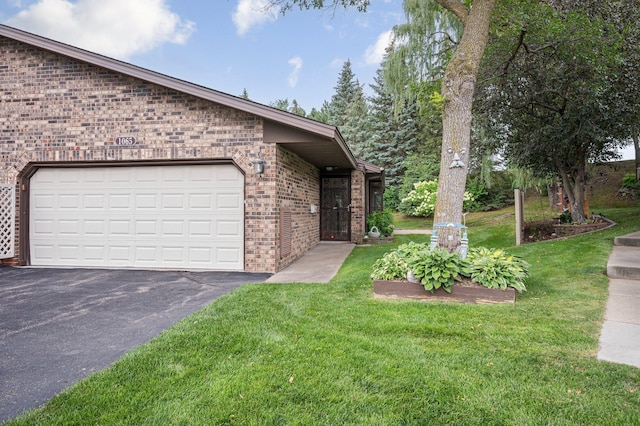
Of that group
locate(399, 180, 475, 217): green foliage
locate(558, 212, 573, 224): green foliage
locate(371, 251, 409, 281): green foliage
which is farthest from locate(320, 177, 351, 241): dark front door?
locate(399, 180, 475, 217): green foliage

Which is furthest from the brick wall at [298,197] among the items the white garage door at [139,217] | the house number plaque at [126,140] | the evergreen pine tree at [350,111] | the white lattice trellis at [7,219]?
the evergreen pine tree at [350,111]

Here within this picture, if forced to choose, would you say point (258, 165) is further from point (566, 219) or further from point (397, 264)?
point (566, 219)

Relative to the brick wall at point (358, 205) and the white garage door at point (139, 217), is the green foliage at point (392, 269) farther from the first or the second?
the brick wall at point (358, 205)

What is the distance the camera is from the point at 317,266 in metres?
7.19

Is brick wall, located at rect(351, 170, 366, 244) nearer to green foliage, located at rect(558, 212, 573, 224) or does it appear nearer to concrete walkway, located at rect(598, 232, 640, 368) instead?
green foliage, located at rect(558, 212, 573, 224)

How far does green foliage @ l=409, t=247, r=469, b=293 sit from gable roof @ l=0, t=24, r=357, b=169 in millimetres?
2776

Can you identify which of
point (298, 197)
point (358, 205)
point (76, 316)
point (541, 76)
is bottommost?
point (76, 316)

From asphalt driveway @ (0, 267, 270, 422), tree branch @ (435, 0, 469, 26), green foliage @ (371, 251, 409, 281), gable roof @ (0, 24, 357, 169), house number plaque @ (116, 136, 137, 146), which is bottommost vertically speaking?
asphalt driveway @ (0, 267, 270, 422)

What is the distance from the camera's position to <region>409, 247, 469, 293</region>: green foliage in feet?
13.7

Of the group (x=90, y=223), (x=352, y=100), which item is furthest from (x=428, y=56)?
(x=352, y=100)

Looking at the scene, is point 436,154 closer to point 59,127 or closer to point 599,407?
point 59,127

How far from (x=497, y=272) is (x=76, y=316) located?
15.9 ft

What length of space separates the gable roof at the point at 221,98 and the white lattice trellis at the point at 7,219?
9.31ft

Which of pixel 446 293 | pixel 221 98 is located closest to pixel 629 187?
pixel 446 293
